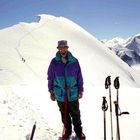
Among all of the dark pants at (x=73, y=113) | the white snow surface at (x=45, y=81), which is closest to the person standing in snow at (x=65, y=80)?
the dark pants at (x=73, y=113)

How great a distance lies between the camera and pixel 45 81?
182 feet

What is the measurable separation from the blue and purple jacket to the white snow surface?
1415 millimetres

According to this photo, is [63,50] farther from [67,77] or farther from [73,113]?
[73,113]

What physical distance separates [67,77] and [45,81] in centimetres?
4669

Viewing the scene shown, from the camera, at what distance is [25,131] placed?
32.0 ft

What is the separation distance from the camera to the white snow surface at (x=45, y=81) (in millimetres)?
10812

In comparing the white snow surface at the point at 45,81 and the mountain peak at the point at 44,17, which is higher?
the mountain peak at the point at 44,17

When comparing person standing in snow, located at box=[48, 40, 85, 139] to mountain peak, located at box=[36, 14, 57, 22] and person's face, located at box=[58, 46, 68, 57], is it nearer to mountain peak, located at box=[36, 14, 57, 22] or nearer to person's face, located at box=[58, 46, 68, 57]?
person's face, located at box=[58, 46, 68, 57]

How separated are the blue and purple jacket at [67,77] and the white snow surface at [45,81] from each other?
4.64 feet

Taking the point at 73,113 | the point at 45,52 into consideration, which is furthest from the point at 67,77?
the point at 45,52

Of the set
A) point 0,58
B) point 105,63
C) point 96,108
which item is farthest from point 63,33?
point 96,108

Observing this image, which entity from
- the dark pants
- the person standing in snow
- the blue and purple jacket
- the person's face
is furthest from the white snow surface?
the person's face

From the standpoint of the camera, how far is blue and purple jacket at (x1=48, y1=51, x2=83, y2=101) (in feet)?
29.6

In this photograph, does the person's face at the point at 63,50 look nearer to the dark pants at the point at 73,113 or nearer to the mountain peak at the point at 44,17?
the dark pants at the point at 73,113
